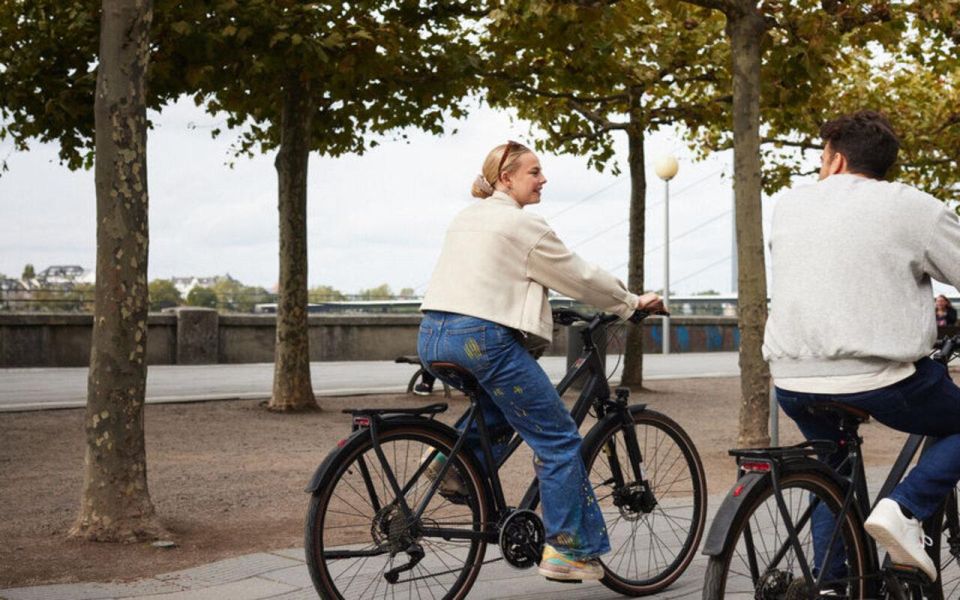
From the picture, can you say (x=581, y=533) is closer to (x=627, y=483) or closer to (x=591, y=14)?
(x=627, y=483)

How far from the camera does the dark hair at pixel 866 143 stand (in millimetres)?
3969

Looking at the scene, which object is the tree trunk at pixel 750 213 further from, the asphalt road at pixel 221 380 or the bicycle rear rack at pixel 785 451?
the asphalt road at pixel 221 380

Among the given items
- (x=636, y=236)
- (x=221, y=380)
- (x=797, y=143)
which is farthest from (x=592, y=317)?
(x=797, y=143)

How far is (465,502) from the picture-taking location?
487cm

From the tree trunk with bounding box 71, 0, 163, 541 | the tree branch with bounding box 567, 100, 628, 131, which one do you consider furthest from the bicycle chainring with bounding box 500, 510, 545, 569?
the tree branch with bounding box 567, 100, 628, 131

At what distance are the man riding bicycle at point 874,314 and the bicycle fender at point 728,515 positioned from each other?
351 millimetres

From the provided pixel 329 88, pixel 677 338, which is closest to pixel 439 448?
pixel 329 88

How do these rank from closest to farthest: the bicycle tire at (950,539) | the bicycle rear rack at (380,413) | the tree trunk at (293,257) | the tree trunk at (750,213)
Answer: the bicycle tire at (950,539), the bicycle rear rack at (380,413), the tree trunk at (750,213), the tree trunk at (293,257)

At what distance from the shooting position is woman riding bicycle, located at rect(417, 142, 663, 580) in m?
4.68

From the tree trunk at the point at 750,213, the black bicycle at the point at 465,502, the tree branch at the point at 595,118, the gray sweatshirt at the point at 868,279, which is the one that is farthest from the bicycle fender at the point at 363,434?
the tree branch at the point at 595,118

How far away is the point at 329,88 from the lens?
548 inches

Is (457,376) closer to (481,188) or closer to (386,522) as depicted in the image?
(386,522)

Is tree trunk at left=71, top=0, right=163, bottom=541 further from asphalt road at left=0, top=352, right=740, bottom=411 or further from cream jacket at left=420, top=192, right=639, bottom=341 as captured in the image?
asphalt road at left=0, top=352, right=740, bottom=411

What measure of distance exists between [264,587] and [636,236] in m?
13.1
